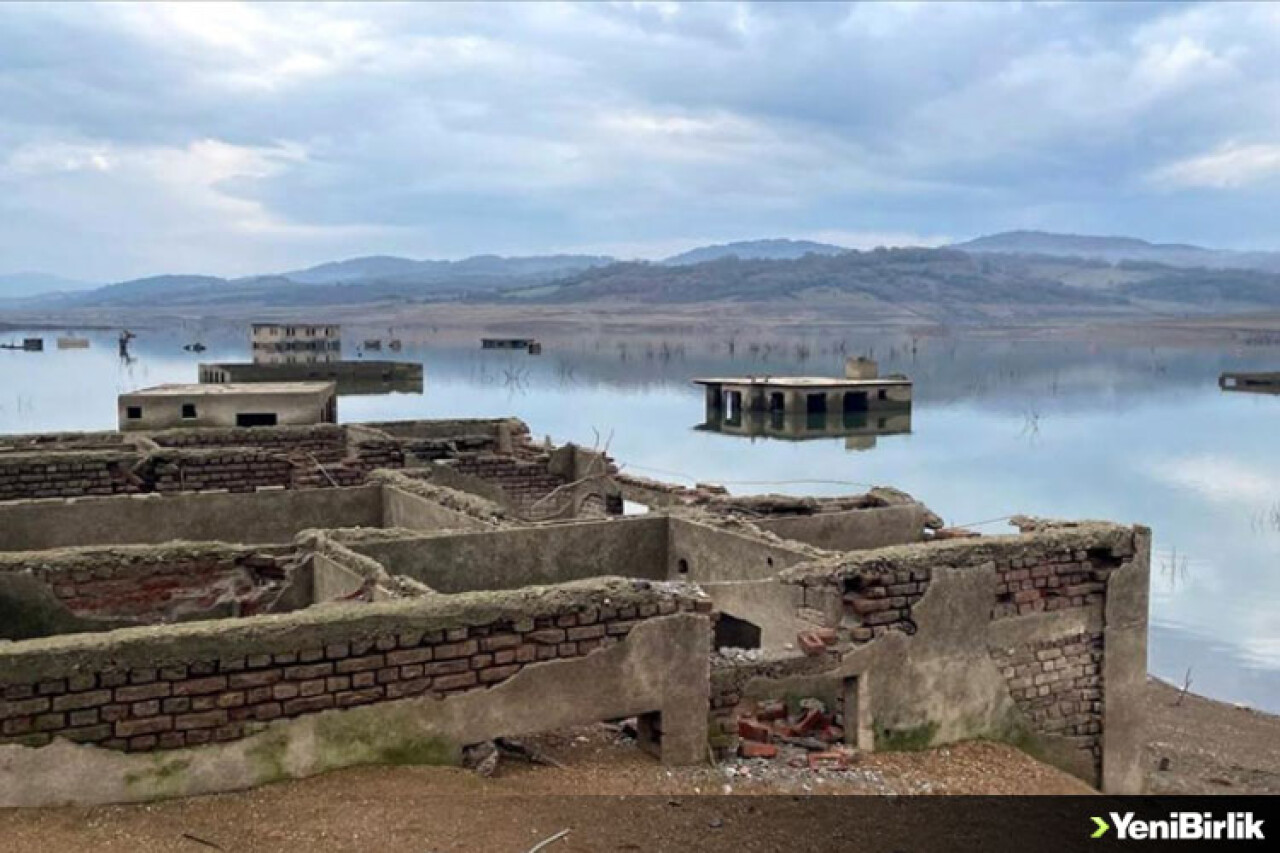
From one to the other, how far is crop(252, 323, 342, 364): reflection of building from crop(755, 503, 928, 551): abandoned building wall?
184 ft

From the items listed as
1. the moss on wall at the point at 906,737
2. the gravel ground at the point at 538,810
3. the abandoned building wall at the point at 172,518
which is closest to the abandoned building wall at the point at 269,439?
the abandoned building wall at the point at 172,518

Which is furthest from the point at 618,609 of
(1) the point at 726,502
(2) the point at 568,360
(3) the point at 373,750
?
(2) the point at 568,360

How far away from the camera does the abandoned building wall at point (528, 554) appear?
400 inches

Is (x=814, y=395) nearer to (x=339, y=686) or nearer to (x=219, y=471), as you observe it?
(x=219, y=471)

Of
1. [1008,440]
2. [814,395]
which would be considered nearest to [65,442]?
[1008,440]

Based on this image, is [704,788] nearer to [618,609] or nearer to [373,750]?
[618,609]

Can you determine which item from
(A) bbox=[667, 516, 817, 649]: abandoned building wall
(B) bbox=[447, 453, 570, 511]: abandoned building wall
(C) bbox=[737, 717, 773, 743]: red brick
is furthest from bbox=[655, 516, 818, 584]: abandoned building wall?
(B) bbox=[447, 453, 570, 511]: abandoned building wall

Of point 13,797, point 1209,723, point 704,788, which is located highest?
point 13,797

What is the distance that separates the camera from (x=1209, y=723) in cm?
1872

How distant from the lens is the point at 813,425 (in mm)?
58250

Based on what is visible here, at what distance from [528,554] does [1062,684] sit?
471 centimetres

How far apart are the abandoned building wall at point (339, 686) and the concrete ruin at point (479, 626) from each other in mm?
12

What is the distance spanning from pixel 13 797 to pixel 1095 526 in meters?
8.48

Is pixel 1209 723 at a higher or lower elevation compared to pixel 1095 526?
lower
